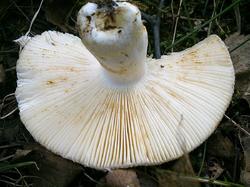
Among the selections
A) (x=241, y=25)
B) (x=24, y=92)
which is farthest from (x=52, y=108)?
(x=241, y=25)

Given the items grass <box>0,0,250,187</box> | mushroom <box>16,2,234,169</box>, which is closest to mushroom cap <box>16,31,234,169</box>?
mushroom <box>16,2,234,169</box>

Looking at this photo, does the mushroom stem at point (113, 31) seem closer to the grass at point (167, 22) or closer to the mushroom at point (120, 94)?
the mushroom at point (120, 94)

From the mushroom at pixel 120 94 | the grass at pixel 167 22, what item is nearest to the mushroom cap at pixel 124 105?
the mushroom at pixel 120 94

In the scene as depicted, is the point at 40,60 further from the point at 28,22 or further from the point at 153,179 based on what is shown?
the point at 153,179

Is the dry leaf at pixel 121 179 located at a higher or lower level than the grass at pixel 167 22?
lower

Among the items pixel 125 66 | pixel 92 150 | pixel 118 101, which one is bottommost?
pixel 92 150

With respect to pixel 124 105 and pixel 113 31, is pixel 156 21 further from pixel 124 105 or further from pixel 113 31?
pixel 113 31

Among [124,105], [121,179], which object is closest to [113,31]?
[124,105]
